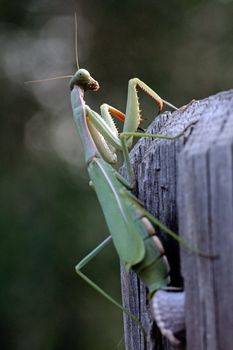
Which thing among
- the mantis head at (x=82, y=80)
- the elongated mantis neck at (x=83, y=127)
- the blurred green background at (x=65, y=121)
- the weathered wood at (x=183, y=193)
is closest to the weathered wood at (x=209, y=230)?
the weathered wood at (x=183, y=193)

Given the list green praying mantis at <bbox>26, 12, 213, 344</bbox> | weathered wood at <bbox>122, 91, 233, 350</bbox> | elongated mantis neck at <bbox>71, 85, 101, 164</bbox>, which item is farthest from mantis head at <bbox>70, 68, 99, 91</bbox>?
weathered wood at <bbox>122, 91, 233, 350</bbox>

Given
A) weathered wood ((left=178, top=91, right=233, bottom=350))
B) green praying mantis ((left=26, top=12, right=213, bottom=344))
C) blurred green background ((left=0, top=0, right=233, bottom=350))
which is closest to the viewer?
Answer: weathered wood ((left=178, top=91, right=233, bottom=350))

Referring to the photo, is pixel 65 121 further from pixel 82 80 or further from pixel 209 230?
pixel 209 230

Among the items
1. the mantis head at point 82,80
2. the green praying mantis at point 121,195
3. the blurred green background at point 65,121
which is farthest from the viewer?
the blurred green background at point 65,121

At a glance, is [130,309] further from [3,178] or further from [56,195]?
[3,178]

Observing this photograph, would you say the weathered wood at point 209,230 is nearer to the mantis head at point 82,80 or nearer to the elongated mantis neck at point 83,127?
the elongated mantis neck at point 83,127

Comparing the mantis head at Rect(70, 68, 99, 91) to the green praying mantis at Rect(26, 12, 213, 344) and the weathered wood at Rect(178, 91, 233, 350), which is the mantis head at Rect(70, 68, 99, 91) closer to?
the green praying mantis at Rect(26, 12, 213, 344)
